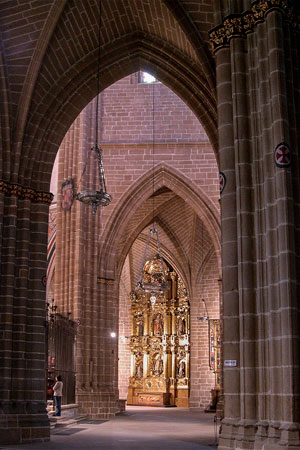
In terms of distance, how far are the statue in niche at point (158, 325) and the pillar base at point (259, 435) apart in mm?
24238

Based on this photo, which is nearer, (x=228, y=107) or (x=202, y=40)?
(x=228, y=107)

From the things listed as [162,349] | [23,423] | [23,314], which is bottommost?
[23,423]

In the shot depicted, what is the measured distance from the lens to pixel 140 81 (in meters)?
24.7

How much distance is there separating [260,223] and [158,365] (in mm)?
24227

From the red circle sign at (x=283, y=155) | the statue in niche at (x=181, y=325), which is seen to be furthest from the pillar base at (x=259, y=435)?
the statue in niche at (x=181, y=325)

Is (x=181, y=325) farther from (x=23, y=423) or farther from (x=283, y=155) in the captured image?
(x=283, y=155)

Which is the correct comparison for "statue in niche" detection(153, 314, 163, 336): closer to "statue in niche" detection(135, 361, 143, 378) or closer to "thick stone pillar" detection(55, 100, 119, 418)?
"statue in niche" detection(135, 361, 143, 378)

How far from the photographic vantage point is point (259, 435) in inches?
323

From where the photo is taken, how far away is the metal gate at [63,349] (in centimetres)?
1795

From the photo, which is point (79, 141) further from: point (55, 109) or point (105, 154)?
point (55, 109)

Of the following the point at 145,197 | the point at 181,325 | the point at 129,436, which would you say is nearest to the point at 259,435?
the point at 129,436

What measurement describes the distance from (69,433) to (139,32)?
9.23 metres

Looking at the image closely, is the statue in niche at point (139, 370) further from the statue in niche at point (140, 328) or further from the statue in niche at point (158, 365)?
the statue in niche at point (140, 328)

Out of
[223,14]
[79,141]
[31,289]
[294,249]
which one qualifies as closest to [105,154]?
[79,141]
